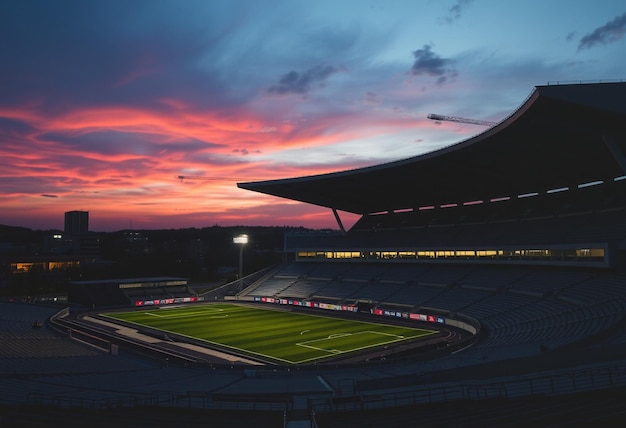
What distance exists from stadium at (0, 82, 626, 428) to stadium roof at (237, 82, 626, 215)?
0.70 feet

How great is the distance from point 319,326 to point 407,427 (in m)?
37.3

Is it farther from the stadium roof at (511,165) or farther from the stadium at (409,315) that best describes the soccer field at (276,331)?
the stadium roof at (511,165)

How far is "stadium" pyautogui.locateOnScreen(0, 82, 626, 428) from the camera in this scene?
18562 mm

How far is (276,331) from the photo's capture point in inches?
1970

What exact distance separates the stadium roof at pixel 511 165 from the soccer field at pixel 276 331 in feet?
55.1

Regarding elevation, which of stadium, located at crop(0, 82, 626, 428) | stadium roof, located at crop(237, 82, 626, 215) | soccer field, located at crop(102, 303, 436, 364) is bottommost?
soccer field, located at crop(102, 303, 436, 364)

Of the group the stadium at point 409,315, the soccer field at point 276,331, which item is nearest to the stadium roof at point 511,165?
the stadium at point 409,315

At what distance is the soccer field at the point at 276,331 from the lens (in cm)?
4150

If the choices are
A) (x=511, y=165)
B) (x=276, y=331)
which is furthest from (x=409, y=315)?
(x=511, y=165)

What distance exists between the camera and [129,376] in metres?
28.0

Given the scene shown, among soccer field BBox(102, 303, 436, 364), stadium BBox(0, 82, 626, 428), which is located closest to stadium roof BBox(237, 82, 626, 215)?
stadium BBox(0, 82, 626, 428)

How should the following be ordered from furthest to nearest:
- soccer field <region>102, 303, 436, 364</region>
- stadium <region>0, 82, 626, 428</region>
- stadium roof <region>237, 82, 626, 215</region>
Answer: soccer field <region>102, 303, 436, 364</region> → stadium roof <region>237, 82, 626, 215</region> → stadium <region>0, 82, 626, 428</region>

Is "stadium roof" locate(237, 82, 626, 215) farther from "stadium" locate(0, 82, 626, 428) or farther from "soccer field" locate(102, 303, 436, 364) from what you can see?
"soccer field" locate(102, 303, 436, 364)

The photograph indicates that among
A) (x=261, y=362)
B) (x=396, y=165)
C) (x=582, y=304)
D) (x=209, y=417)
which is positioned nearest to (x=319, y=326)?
Result: (x=261, y=362)
